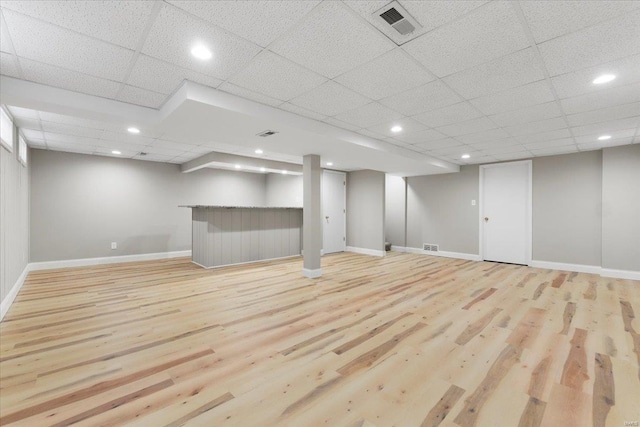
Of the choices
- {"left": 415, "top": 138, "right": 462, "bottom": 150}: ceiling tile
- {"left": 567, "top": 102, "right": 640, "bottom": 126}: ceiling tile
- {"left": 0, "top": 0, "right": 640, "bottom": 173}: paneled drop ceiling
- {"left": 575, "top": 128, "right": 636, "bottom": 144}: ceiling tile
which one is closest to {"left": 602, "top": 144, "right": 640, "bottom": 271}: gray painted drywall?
{"left": 575, "top": 128, "right": 636, "bottom": 144}: ceiling tile

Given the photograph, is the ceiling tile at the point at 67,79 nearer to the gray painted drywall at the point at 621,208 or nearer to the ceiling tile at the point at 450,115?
the ceiling tile at the point at 450,115

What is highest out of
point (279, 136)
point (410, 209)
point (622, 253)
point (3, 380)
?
point (279, 136)

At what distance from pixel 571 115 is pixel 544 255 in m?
3.89

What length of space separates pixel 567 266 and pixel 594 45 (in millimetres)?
5590

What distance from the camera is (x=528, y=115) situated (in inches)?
148

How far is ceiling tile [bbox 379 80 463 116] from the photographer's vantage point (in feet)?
9.91

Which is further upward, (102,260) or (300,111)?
(300,111)

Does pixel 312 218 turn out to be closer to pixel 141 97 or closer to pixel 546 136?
pixel 141 97

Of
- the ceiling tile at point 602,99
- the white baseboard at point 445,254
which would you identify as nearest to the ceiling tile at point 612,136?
the ceiling tile at point 602,99

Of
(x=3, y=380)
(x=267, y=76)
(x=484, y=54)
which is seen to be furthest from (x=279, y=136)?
(x=3, y=380)

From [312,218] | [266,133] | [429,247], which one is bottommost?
[429,247]

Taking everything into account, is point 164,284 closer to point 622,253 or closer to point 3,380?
point 3,380

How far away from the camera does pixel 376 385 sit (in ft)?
6.67

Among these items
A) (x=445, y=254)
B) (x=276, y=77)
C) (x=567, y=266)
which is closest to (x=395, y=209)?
(x=445, y=254)
